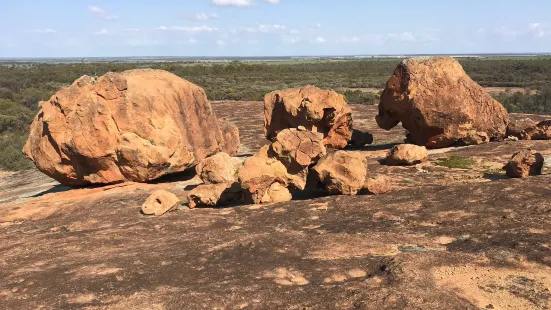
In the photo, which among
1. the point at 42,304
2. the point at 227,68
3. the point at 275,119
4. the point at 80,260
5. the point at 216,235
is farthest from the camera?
the point at 227,68

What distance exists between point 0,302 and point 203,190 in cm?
577

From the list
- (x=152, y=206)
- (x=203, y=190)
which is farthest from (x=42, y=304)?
(x=203, y=190)

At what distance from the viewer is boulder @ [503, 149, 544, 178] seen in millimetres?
11867

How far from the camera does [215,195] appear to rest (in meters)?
11.6

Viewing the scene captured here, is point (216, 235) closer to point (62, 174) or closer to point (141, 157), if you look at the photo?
point (141, 157)

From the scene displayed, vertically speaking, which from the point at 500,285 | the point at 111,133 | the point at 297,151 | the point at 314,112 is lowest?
the point at 500,285

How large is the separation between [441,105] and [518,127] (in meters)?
3.73

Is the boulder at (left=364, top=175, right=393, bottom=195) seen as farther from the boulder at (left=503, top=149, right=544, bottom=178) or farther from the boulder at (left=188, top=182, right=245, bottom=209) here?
the boulder at (left=503, top=149, right=544, bottom=178)

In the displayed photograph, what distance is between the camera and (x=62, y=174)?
1460cm

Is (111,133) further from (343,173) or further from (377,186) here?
(377,186)

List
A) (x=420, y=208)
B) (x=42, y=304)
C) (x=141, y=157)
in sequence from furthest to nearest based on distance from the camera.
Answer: (x=141, y=157)
(x=420, y=208)
(x=42, y=304)

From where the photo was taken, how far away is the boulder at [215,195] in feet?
38.0

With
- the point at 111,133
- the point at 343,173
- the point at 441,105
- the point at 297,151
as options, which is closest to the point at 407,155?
the point at 441,105

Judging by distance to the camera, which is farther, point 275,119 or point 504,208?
point 275,119
